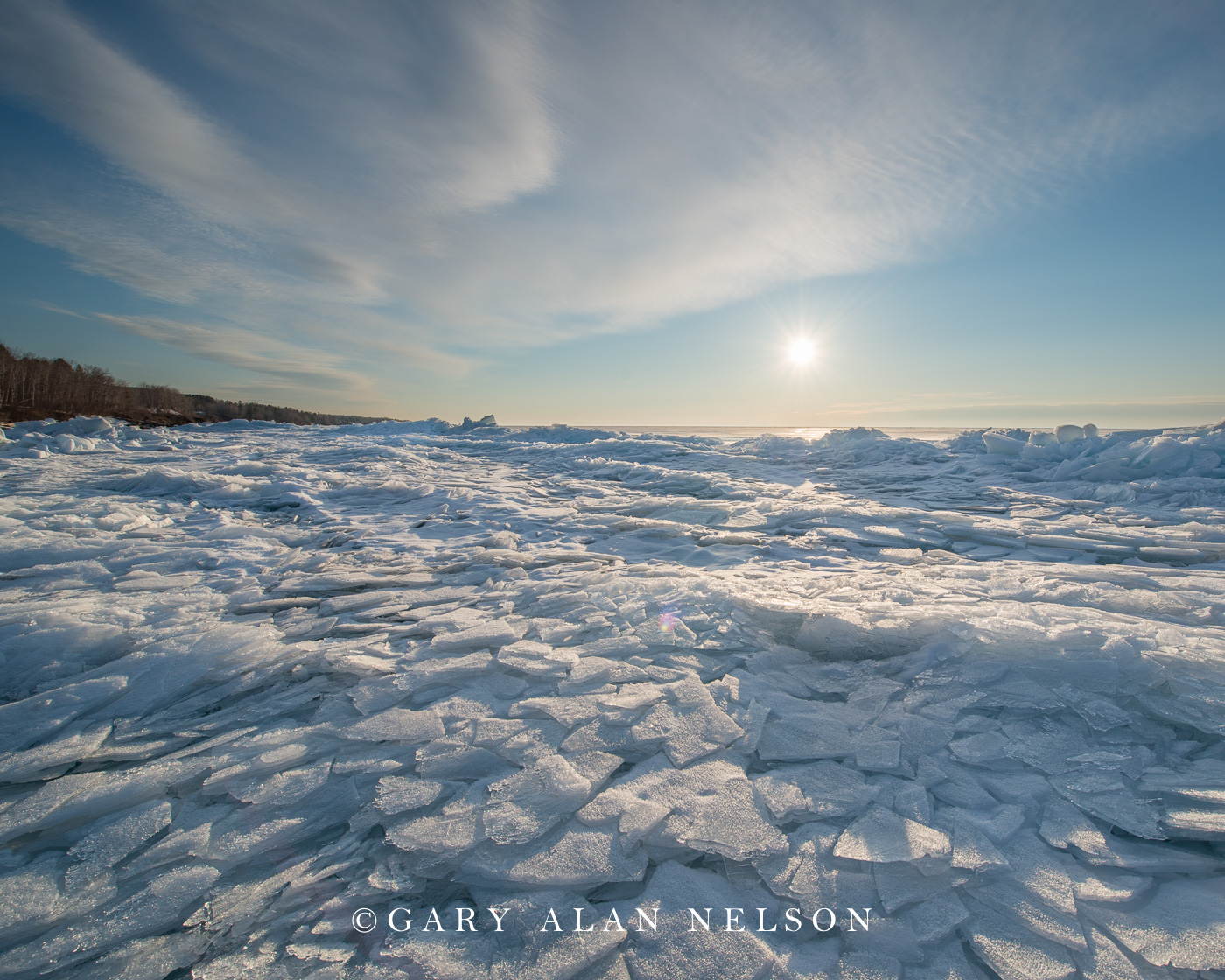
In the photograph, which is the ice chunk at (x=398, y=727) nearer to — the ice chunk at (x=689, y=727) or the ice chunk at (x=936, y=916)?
the ice chunk at (x=689, y=727)

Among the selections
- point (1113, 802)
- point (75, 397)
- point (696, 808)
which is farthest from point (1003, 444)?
point (75, 397)

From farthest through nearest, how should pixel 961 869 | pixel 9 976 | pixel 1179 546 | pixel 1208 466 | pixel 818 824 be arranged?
pixel 1208 466, pixel 1179 546, pixel 818 824, pixel 961 869, pixel 9 976

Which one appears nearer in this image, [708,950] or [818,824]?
[708,950]

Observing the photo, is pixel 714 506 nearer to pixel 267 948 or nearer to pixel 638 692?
pixel 638 692

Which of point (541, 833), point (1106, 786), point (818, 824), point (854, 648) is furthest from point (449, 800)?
point (1106, 786)

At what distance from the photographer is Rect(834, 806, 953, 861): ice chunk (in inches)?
53.0

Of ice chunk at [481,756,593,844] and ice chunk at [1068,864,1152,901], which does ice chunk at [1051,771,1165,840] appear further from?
ice chunk at [481,756,593,844]

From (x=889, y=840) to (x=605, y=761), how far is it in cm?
86

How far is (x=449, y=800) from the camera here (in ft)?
5.04

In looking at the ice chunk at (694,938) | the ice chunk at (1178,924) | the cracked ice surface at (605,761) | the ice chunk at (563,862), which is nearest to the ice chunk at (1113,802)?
the cracked ice surface at (605,761)

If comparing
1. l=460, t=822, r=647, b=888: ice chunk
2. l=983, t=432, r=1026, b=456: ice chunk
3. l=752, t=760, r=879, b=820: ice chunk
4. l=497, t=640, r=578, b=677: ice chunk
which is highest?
l=983, t=432, r=1026, b=456: ice chunk

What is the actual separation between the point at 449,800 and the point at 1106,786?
81.7 inches

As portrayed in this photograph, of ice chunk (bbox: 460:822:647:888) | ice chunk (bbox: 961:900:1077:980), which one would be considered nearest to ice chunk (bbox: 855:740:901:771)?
ice chunk (bbox: 961:900:1077:980)

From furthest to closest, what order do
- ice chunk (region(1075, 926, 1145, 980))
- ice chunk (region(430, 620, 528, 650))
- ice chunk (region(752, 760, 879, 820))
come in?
1. ice chunk (region(430, 620, 528, 650))
2. ice chunk (region(752, 760, 879, 820))
3. ice chunk (region(1075, 926, 1145, 980))
